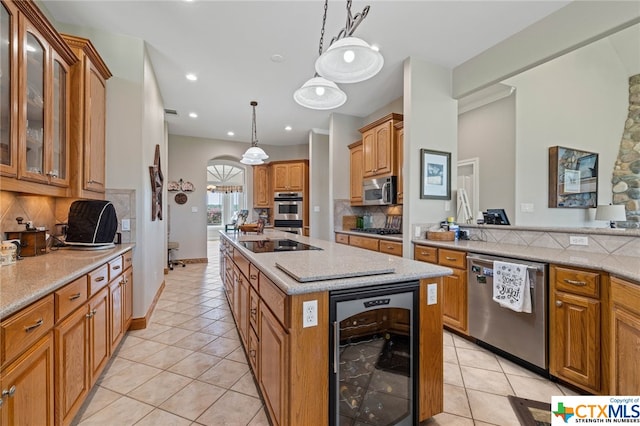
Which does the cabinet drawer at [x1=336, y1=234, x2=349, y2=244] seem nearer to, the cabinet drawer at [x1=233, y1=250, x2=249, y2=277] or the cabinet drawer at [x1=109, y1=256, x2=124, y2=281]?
the cabinet drawer at [x1=233, y1=250, x2=249, y2=277]

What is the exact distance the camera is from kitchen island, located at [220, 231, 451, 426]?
120 cm

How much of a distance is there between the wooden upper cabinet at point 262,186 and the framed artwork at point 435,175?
14.9 ft

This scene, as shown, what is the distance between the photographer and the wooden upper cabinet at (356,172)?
16.1ft

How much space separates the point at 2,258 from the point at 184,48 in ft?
8.65

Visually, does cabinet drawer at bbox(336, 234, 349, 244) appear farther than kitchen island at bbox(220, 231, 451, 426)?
Yes

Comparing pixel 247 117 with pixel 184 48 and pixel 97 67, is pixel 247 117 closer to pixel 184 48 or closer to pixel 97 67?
pixel 184 48

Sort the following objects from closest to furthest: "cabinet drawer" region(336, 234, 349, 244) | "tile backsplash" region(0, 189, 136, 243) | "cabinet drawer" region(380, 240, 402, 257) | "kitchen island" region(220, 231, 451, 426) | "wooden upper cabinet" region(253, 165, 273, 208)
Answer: "kitchen island" region(220, 231, 451, 426) < "tile backsplash" region(0, 189, 136, 243) < "cabinet drawer" region(380, 240, 402, 257) < "cabinet drawer" region(336, 234, 349, 244) < "wooden upper cabinet" region(253, 165, 273, 208)

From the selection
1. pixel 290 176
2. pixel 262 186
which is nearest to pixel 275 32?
pixel 290 176

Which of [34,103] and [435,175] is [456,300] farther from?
[34,103]

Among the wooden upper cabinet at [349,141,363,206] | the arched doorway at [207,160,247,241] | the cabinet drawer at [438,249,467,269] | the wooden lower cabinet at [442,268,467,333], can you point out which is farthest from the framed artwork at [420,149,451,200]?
the arched doorway at [207,160,247,241]

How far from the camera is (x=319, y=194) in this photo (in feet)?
19.0

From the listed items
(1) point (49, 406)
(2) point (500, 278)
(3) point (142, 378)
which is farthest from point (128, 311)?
(2) point (500, 278)

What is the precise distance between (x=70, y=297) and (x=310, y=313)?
50.2 inches

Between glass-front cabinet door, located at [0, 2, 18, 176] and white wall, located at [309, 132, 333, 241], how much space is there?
14.6 ft
